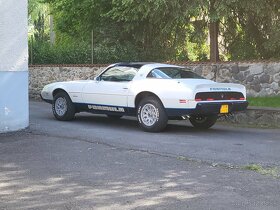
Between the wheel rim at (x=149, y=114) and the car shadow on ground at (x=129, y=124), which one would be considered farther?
the car shadow on ground at (x=129, y=124)

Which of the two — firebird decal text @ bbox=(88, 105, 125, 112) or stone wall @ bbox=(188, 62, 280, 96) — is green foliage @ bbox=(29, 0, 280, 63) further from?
firebird decal text @ bbox=(88, 105, 125, 112)

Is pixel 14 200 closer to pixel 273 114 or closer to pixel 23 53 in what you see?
pixel 23 53

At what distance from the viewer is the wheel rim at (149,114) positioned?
1001 centimetres

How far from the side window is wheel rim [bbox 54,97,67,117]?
1187 mm

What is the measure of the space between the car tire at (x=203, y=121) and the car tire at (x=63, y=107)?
2.87 metres

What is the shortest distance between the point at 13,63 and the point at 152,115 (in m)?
2.93

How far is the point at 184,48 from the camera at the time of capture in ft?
59.0

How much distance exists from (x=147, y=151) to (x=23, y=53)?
3492 mm

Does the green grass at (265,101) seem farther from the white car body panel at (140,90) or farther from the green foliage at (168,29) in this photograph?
the white car body panel at (140,90)

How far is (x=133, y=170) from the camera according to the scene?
6.55m

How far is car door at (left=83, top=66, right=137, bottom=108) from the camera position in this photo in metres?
10.7

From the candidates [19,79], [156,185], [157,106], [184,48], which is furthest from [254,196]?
[184,48]

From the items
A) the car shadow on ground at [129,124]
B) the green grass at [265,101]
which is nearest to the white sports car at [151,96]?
the car shadow on ground at [129,124]

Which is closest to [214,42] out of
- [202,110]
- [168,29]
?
[168,29]
